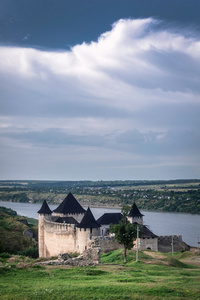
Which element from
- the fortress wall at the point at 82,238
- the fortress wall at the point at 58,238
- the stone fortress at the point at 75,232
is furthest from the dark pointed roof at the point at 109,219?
the fortress wall at the point at 82,238

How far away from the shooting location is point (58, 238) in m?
24.5

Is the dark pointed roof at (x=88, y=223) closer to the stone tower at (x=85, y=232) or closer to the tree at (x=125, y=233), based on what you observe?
the stone tower at (x=85, y=232)

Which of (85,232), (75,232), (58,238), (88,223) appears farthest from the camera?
(58,238)

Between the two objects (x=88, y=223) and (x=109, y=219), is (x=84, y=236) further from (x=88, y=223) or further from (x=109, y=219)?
(x=109, y=219)

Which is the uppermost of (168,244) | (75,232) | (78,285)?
(78,285)

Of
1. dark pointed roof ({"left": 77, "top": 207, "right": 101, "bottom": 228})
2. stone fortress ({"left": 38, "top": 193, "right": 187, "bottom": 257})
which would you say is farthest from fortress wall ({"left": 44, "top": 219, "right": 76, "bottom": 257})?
dark pointed roof ({"left": 77, "top": 207, "right": 101, "bottom": 228})

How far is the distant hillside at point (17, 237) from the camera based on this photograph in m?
30.1

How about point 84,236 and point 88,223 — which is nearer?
point 84,236

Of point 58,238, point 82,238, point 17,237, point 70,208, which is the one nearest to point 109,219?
point 70,208

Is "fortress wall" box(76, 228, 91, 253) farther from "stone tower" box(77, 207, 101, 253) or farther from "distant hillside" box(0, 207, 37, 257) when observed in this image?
"distant hillside" box(0, 207, 37, 257)

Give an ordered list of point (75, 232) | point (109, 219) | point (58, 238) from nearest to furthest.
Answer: point (75, 232) < point (58, 238) < point (109, 219)

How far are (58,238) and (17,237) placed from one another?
1126 cm

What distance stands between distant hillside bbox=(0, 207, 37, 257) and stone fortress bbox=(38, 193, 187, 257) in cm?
370

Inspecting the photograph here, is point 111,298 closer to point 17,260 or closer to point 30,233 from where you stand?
point 17,260
